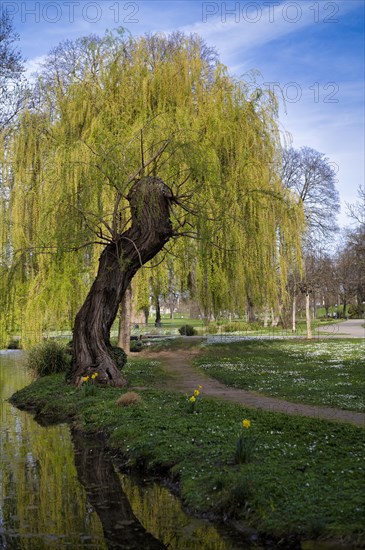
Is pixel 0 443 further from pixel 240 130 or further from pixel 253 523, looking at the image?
pixel 240 130

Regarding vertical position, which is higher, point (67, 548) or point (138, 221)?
point (138, 221)

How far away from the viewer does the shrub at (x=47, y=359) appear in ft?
59.4

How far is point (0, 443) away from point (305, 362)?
1333 centimetres

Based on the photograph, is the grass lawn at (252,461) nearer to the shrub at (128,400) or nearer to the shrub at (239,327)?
the shrub at (128,400)

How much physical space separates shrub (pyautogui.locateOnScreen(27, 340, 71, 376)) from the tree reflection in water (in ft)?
26.0

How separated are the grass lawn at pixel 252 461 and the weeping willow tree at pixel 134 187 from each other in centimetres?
343

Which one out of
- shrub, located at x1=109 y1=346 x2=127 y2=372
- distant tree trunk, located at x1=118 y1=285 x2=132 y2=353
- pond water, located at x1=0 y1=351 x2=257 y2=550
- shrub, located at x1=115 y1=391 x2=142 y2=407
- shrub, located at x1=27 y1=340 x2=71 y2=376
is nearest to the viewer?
pond water, located at x1=0 y1=351 x2=257 y2=550

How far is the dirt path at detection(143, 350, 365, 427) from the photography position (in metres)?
10.8

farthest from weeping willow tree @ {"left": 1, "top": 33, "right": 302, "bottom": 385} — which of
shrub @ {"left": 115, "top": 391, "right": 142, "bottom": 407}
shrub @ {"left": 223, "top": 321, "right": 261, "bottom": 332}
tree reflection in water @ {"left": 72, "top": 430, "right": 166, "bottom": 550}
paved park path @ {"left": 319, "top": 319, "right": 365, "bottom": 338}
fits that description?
shrub @ {"left": 223, "top": 321, "right": 261, "bottom": 332}

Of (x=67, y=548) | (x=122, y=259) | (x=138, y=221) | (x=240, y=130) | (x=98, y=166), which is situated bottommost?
(x=67, y=548)

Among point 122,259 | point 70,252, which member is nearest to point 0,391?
point 70,252

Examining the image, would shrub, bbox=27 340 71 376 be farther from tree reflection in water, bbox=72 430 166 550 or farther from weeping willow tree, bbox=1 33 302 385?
tree reflection in water, bbox=72 430 166 550

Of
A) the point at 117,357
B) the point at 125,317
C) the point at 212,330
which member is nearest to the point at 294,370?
the point at 117,357

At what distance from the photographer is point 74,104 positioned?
59.4 ft
